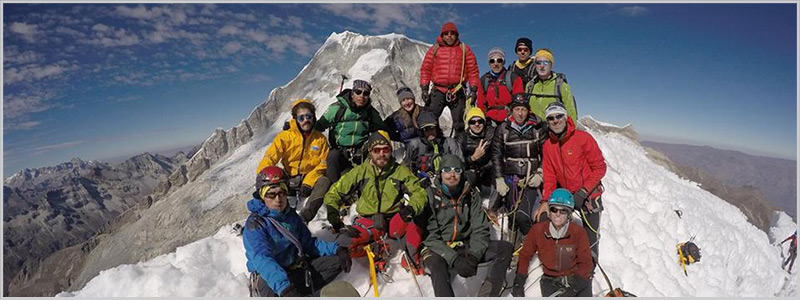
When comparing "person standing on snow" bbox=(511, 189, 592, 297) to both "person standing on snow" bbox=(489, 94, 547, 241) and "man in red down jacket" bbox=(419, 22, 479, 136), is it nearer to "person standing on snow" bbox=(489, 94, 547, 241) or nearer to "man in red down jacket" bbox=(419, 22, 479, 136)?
"person standing on snow" bbox=(489, 94, 547, 241)

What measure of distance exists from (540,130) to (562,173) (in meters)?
0.97

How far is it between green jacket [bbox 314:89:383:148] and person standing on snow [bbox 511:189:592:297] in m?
4.43

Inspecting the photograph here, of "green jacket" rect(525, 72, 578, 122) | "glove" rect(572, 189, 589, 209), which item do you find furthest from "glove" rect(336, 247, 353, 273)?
"green jacket" rect(525, 72, 578, 122)

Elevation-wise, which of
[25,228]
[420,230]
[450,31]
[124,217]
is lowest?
[25,228]

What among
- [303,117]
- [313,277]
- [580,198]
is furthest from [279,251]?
[580,198]

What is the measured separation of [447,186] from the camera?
6090mm

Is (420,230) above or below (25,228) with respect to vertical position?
above

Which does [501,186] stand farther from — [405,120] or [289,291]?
[289,291]

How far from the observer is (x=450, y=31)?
32.0ft

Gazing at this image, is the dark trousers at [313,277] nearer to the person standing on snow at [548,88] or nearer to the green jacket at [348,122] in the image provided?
the green jacket at [348,122]

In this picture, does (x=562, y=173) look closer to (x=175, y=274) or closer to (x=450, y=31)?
(x=450, y=31)

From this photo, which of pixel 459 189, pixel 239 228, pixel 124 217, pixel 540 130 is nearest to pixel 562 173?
pixel 540 130

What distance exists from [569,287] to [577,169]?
86.7 inches

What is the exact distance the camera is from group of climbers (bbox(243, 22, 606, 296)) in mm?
5613
